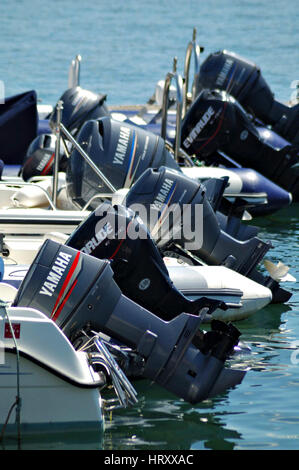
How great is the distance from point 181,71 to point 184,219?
40.7ft

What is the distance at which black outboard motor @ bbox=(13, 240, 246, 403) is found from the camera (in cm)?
422

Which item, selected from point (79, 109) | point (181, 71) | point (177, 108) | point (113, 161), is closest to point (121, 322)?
point (113, 161)

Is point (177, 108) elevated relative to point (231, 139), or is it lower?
elevated

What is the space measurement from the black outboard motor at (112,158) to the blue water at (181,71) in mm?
1250

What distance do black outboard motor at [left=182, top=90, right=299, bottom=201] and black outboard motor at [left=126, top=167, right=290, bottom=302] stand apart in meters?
2.54

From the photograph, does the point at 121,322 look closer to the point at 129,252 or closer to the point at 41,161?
the point at 129,252

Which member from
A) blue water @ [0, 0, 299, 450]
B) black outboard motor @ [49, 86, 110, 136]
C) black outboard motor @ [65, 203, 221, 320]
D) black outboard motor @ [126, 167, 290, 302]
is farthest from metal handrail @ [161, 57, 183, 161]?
black outboard motor @ [65, 203, 221, 320]

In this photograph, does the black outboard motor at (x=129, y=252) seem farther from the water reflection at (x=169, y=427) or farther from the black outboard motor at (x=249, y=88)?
the black outboard motor at (x=249, y=88)

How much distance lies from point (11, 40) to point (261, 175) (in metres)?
18.6

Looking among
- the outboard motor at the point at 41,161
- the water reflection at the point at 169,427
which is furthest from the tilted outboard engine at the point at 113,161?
the water reflection at the point at 169,427

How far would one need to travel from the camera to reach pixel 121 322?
4289 millimetres

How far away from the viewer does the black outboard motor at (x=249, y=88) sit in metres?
9.99
